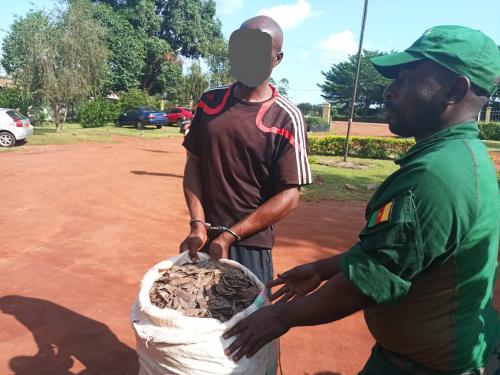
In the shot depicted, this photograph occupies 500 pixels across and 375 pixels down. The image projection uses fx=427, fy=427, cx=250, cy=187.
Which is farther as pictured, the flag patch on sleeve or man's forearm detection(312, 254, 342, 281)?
man's forearm detection(312, 254, 342, 281)

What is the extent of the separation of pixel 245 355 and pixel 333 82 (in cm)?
5413

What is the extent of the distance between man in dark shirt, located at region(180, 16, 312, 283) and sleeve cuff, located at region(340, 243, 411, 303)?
0.92m

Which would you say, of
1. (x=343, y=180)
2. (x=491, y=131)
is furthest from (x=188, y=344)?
(x=491, y=131)

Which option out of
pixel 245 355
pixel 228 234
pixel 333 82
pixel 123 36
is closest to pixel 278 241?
pixel 228 234

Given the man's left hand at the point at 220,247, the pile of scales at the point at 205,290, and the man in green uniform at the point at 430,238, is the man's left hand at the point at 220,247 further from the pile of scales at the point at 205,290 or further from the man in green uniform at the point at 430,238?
the man in green uniform at the point at 430,238

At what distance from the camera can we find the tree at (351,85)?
4888cm

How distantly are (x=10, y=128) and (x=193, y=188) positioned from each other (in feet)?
50.3

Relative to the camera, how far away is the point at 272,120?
6.79 feet

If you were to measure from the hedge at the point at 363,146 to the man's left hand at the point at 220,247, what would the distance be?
1492cm

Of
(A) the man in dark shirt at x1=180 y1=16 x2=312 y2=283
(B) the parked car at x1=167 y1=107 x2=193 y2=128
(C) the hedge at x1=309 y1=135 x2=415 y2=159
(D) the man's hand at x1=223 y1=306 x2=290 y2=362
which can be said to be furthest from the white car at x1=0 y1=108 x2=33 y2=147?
(D) the man's hand at x1=223 y1=306 x2=290 y2=362

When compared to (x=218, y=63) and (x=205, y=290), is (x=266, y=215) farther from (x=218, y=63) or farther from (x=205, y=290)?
(x=218, y=63)

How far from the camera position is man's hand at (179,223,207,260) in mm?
2008

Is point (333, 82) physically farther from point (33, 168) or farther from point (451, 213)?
point (451, 213)

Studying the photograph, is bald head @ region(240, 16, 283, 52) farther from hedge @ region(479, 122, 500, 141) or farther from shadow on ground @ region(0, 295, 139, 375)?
hedge @ region(479, 122, 500, 141)
